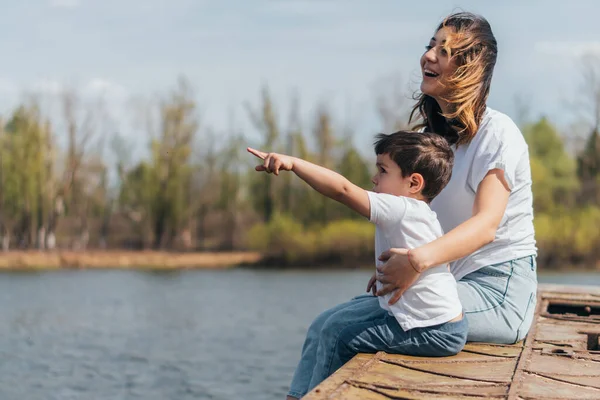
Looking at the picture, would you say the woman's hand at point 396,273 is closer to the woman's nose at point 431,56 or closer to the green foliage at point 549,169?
the woman's nose at point 431,56

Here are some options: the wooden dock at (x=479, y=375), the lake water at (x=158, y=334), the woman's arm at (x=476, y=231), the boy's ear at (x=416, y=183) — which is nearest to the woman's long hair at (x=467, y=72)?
the woman's arm at (x=476, y=231)

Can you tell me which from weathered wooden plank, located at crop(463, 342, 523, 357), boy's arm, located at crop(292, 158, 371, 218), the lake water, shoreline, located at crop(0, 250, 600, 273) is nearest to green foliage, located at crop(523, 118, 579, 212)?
shoreline, located at crop(0, 250, 600, 273)

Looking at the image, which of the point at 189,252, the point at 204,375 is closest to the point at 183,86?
the point at 189,252

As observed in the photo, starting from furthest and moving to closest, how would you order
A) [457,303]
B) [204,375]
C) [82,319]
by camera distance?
[82,319], [204,375], [457,303]

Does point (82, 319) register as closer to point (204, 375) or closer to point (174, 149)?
point (204, 375)

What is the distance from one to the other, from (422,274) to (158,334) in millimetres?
17862

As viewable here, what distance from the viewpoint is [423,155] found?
3762 millimetres

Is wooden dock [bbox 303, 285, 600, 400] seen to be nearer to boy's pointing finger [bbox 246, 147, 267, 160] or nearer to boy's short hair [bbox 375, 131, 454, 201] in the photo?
boy's short hair [bbox 375, 131, 454, 201]

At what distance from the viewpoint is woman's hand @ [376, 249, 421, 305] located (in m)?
3.66

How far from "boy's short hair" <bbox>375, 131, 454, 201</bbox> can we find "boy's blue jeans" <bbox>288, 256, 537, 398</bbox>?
577 millimetres

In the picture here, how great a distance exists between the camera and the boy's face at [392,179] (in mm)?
3809

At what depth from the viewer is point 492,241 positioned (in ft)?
13.8

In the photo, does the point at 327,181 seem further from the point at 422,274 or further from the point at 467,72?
the point at 467,72

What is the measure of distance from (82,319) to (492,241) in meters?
21.0
